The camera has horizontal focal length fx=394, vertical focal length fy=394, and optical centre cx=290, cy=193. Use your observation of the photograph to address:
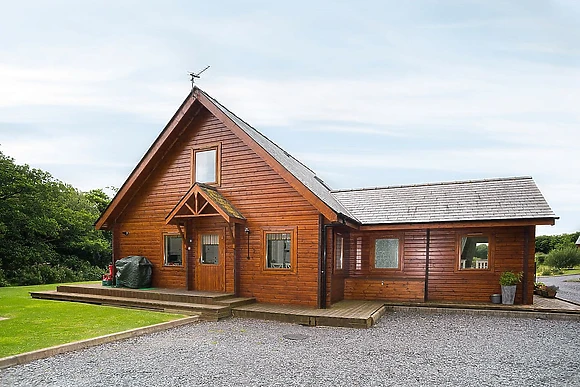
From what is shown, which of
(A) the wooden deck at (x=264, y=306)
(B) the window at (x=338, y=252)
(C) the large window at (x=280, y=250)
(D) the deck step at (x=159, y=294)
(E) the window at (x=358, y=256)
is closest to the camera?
(A) the wooden deck at (x=264, y=306)

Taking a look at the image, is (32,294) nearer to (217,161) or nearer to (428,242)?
(217,161)

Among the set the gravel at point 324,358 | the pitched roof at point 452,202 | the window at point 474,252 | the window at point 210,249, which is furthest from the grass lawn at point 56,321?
the window at point 474,252

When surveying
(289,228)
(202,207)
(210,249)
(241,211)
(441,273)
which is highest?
(202,207)

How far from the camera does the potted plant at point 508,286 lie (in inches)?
400

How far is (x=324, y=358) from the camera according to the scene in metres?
5.92

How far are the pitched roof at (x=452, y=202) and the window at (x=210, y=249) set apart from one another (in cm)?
426

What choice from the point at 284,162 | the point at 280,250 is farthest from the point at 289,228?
the point at 284,162

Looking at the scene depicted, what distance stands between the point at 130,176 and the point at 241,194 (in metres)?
3.78

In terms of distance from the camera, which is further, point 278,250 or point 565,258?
point 565,258

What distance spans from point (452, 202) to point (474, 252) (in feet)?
5.13

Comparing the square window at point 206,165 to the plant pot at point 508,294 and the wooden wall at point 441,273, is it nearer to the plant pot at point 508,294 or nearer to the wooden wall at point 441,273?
the wooden wall at point 441,273

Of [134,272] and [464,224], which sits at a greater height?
[464,224]

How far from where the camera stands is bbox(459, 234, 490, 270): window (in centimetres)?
1090

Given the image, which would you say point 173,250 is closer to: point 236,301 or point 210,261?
point 210,261
